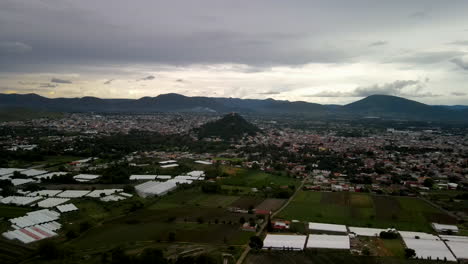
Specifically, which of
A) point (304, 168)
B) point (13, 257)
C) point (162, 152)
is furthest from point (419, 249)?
point (162, 152)

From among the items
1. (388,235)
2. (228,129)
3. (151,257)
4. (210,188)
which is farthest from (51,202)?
(228,129)

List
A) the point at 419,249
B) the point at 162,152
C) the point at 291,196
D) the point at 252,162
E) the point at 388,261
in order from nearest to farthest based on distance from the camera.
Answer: the point at 388,261 → the point at 419,249 → the point at 291,196 → the point at 252,162 → the point at 162,152

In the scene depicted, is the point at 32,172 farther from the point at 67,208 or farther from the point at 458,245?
the point at 458,245

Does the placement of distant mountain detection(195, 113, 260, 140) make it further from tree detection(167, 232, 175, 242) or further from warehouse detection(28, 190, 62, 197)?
tree detection(167, 232, 175, 242)

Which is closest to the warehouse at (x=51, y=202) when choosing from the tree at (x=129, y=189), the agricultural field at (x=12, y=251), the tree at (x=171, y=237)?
the tree at (x=129, y=189)

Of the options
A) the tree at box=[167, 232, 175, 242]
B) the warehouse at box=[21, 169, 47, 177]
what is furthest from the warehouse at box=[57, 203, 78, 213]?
the warehouse at box=[21, 169, 47, 177]

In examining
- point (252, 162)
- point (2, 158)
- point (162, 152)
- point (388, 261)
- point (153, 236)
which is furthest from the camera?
point (162, 152)

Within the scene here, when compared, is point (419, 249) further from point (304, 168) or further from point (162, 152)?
point (162, 152)
